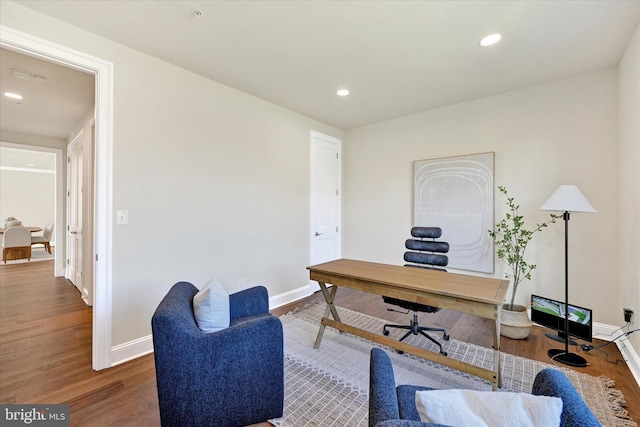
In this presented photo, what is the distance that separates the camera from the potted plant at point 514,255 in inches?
108

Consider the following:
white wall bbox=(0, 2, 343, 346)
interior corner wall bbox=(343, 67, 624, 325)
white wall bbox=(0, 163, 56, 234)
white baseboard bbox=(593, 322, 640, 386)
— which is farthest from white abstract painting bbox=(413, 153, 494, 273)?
white wall bbox=(0, 163, 56, 234)

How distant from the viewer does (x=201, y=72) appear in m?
2.81

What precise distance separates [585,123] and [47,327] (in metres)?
6.19

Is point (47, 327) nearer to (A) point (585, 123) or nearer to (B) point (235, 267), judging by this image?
(B) point (235, 267)

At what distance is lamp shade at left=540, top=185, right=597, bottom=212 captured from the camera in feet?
7.72

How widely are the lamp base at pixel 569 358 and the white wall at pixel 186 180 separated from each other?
9.62ft

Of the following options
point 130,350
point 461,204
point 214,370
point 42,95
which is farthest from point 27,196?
point 461,204

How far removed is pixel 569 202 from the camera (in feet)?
7.85

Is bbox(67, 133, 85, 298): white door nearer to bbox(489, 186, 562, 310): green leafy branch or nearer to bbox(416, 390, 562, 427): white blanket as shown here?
bbox(416, 390, 562, 427): white blanket

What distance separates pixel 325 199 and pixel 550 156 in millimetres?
2947

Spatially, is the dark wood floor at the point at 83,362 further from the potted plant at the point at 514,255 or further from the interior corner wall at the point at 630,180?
the interior corner wall at the point at 630,180

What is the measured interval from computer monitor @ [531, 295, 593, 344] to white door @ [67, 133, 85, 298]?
19.2ft

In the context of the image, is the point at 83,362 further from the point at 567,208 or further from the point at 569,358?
the point at 567,208

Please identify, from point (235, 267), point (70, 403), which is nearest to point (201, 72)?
point (235, 267)
